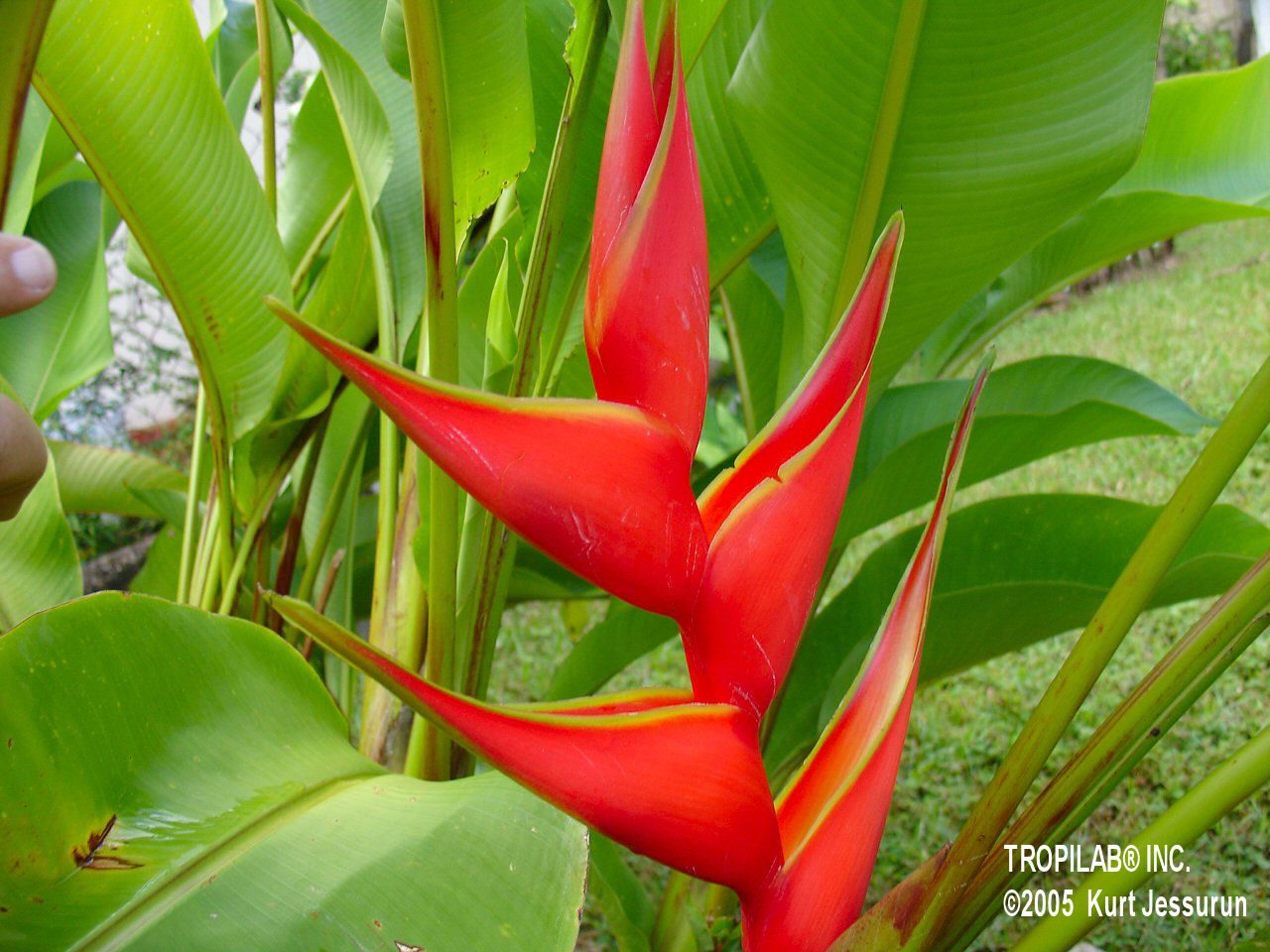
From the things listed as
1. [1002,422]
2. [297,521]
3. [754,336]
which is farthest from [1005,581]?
[297,521]

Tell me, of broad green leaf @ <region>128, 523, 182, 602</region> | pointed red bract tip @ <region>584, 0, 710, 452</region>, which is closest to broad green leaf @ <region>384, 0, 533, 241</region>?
pointed red bract tip @ <region>584, 0, 710, 452</region>

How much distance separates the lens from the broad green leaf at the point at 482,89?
22.7 inches

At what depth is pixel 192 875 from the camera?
0.40 m

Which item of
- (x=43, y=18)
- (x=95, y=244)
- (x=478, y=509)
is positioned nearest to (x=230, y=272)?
(x=478, y=509)

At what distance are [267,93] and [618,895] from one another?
74cm

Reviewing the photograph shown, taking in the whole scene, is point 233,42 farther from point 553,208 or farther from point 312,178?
point 553,208

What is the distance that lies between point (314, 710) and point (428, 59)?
331mm

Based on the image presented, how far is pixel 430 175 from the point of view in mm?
471

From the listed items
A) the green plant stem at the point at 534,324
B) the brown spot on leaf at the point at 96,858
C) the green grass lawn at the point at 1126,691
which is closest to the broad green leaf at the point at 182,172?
the green plant stem at the point at 534,324

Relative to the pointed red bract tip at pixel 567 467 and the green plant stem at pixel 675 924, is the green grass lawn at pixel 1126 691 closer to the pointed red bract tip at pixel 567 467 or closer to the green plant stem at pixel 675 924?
the green plant stem at pixel 675 924

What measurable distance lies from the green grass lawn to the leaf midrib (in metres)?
0.79

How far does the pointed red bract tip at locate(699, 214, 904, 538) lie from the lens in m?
0.35

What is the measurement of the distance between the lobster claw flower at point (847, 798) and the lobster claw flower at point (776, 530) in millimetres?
42

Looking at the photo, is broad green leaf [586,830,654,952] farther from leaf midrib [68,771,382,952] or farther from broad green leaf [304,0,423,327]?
broad green leaf [304,0,423,327]
